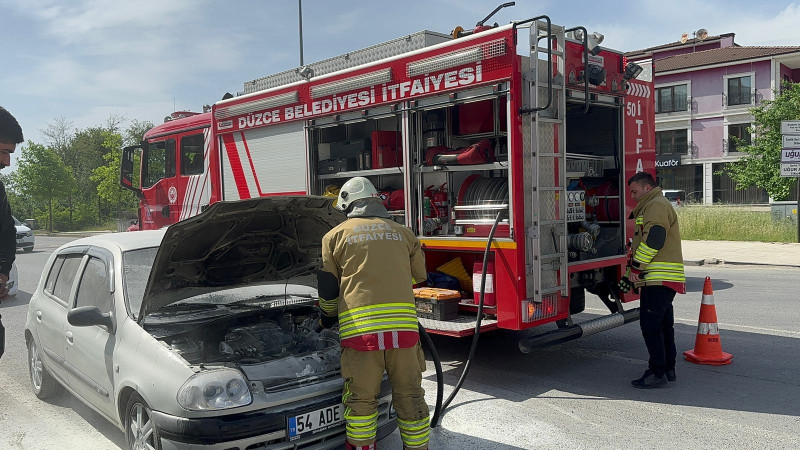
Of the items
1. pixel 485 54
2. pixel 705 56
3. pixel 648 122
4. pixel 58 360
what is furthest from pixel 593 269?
pixel 705 56

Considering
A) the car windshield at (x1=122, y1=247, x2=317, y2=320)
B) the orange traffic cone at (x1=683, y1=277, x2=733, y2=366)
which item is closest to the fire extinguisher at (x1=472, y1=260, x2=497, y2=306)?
the car windshield at (x1=122, y1=247, x2=317, y2=320)

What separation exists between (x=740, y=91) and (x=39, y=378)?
40720 millimetres

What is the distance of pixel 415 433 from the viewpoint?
11.6ft

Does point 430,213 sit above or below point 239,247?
above

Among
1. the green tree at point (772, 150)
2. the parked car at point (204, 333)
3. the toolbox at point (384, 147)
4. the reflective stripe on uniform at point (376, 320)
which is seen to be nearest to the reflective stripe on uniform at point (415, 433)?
the parked car at point (204, 333)

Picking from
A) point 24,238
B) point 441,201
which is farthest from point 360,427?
point 24,238

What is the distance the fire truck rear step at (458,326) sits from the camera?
218 inches

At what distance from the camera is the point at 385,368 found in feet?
11.8

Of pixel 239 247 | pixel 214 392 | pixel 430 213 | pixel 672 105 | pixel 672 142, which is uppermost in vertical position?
pixel 672 105

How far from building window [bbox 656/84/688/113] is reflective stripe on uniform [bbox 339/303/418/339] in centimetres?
4069

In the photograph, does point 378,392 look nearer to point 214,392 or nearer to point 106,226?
point 214,392

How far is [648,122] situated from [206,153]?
597 cm

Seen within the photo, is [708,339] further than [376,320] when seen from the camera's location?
Yes

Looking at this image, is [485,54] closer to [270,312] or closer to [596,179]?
[596,179]
